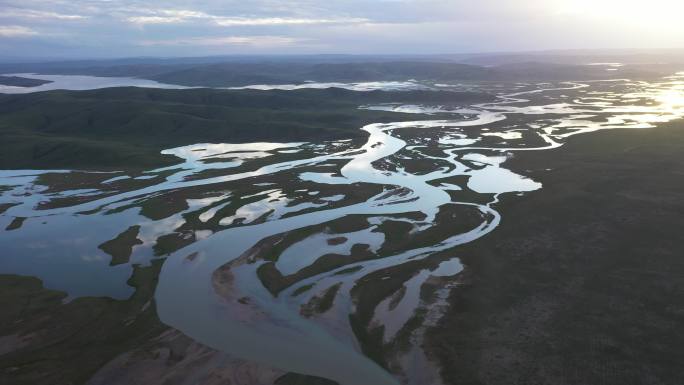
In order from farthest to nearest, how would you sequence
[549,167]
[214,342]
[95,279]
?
[549,167] → [95,279] → [214,342]

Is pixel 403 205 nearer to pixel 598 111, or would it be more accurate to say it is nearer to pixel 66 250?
pixel 66 250

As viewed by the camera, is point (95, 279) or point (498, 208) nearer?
point (95, 279)

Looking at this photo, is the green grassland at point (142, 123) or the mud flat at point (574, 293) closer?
the mud flat at point (574, 293)

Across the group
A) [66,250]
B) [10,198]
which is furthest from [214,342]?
[10,198]

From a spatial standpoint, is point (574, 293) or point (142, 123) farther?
point (142, 123)

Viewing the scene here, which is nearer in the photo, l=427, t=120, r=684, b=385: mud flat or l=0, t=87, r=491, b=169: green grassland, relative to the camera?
l=427, t=120, r=684, b=385: mud flat

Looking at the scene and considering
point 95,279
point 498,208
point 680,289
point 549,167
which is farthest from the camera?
point 549,167
